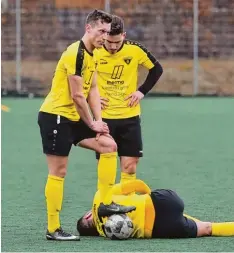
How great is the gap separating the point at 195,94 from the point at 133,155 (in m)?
18.3

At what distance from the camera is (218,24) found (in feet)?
94.4

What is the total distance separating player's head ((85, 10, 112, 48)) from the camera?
7.48 meters

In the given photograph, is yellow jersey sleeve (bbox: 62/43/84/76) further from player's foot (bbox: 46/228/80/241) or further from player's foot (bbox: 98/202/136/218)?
player's foot (bbox: 46/228/80/241)

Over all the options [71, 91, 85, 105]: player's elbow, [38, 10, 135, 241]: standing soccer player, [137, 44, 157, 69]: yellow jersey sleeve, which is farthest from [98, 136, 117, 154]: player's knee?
[137, 44, 157, 69]: yellow jersey sleeve

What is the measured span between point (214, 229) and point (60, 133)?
4.22 feet

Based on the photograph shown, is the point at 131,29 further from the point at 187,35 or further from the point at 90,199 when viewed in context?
the point at 90,199

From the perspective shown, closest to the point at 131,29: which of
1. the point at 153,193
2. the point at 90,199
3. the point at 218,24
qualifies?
the point at 218,24

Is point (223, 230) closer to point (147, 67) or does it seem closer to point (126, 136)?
point (126, 136)

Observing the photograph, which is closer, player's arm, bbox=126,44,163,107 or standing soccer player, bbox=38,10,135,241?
standing soccer player, bbox=38,10,135,241

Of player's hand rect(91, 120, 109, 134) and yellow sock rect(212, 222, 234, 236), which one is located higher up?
player's hand rect(91, 120, 109, 134)

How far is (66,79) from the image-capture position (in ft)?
25.1

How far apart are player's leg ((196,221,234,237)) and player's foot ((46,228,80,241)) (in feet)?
2.85

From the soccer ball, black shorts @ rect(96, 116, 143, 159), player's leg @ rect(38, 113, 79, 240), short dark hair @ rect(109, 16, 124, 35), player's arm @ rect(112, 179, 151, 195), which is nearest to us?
the soccer ball

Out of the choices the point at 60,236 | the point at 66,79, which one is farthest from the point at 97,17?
the point at 60,236
